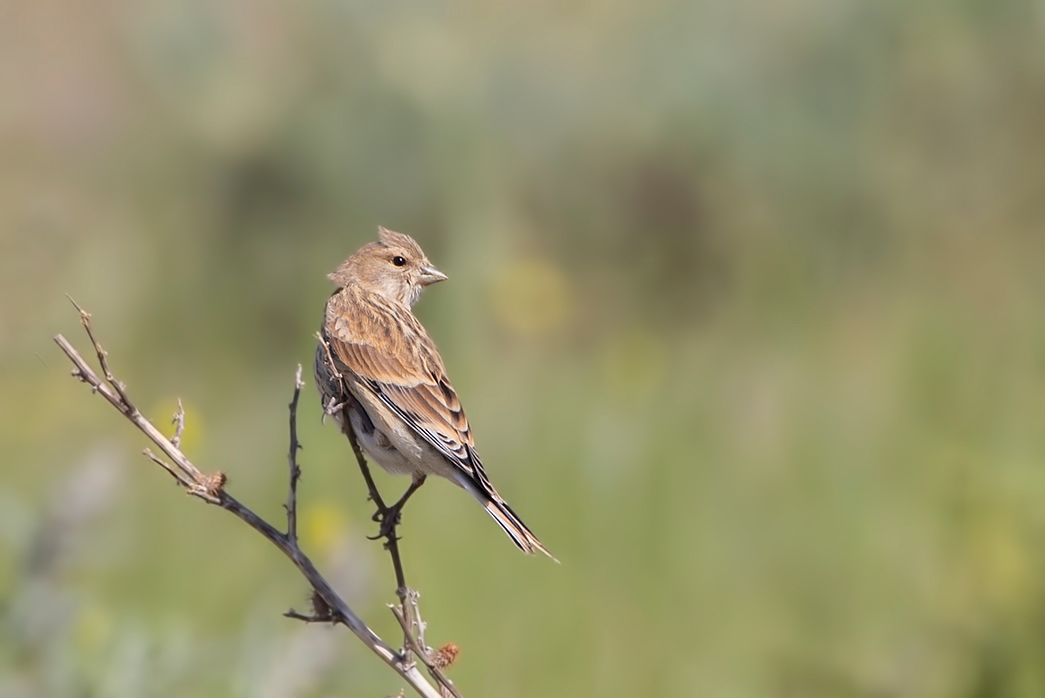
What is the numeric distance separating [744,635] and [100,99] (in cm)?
662

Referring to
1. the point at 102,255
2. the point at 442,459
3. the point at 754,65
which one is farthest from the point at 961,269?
the point at 442,459

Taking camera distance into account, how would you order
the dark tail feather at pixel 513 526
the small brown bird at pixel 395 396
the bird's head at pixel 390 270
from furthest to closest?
the bird's head at pixel 390 270 < the small brown bird at pixel 395 396 < the dark tail feather at pixel 513 526

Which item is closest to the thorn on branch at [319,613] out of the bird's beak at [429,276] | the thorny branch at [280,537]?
the thorny branch at [280,537]

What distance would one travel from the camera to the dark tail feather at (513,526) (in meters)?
3.34

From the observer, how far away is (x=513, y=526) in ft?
11.3

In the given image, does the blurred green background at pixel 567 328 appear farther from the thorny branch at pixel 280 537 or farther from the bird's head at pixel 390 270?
the thorny branch at pixel 280 537

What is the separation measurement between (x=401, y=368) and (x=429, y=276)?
788 millimetres

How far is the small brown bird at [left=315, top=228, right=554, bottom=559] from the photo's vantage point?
376 cm

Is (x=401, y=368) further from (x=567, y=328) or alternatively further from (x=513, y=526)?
(x=567, y=328)

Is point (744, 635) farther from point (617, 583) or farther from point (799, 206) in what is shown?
point (799, 206)

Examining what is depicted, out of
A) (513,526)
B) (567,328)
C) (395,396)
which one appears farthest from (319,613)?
(567,328)

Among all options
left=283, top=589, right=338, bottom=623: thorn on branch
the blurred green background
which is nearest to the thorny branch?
left=283, top=589, right=338, bottom=623: thorn on branch

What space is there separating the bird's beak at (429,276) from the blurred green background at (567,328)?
90cm

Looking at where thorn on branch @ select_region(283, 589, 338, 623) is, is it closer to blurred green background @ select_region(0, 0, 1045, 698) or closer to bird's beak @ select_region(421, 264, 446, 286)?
blurred green background @ select_region(0, 0, 1045, 698)
